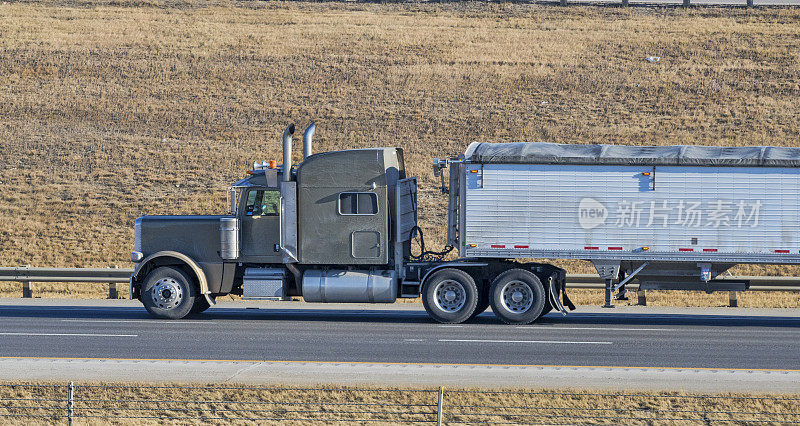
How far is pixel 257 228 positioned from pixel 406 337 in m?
4.04

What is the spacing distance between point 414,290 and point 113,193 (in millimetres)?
22436

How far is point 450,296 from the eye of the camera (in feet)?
61.9

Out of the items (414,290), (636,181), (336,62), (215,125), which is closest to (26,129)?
(215,125)

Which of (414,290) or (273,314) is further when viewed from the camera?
(273,314)

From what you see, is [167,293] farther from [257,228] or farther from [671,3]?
[671,3]

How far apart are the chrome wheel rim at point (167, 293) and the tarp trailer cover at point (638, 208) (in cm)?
557

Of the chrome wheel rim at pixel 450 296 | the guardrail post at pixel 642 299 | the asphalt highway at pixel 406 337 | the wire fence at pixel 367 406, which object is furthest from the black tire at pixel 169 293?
the guardrail post at pixel 642 299

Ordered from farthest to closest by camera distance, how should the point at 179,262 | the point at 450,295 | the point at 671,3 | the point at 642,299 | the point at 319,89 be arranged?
the point at 671,3 → the point at 319,89 → the point at 642,299 → the point at 179,262 → the point at 450,295

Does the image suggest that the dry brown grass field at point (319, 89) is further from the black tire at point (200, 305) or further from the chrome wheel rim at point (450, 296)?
the chrome wheel rim at point (450, 296)

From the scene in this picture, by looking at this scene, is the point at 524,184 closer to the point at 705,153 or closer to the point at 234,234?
the point at 705,153

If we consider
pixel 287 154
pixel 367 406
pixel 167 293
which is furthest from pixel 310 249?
pixel 367 406

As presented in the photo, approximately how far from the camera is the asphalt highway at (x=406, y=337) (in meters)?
15.3

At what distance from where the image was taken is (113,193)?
126 ft

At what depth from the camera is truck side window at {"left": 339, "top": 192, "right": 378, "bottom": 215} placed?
1922 centimetres
